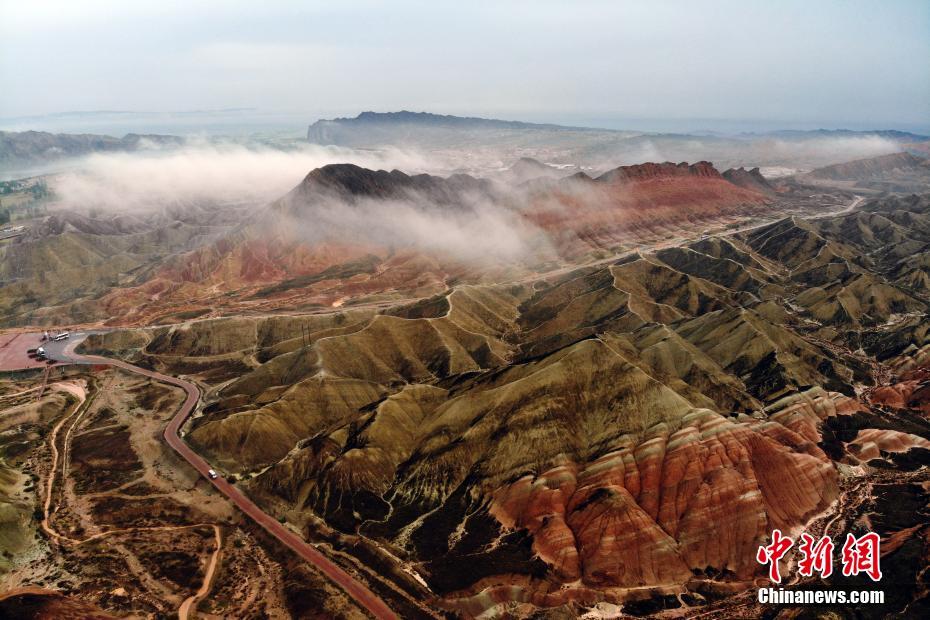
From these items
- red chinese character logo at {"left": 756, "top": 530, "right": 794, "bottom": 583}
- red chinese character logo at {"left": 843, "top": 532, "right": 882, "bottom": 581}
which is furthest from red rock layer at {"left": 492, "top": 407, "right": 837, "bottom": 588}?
red chinese character logo at {"left": 843, "top": 532, "right": 882, "bottom": 581}

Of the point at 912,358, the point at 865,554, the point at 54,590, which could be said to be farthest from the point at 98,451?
the point at 912,358

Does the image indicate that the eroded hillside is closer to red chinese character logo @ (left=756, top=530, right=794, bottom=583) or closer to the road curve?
red chinese character logo @ (left=756, top=530, right=794, bottom=583)

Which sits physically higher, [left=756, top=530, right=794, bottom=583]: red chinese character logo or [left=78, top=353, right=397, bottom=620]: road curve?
[left=756, top=530, right=794, bottom=583]: red chinese character logo

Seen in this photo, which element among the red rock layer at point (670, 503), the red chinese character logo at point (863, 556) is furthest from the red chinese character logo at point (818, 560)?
the red rock layer at point (670, 503)

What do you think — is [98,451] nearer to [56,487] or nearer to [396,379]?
[56,487]

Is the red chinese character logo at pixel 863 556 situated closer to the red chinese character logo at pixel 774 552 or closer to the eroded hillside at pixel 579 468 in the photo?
the eroded hillside at pixel 579 468

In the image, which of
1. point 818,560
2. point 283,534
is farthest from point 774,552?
point 283,534

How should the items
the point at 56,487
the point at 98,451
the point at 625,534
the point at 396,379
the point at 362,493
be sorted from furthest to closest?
the point at 396,379, the point at 98,451, the point at 56,487, the point at 362,493, the point at 625,534
